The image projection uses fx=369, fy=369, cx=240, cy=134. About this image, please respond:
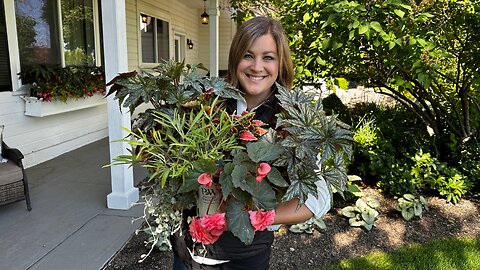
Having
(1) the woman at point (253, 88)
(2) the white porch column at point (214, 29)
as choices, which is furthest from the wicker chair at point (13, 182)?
(2) the white porch column at point (214, 29)

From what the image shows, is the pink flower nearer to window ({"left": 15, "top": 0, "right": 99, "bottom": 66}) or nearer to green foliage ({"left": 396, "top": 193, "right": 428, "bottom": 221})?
green foliage ({"left": 396, "top": 193, "right": 428, "bottom": 221})

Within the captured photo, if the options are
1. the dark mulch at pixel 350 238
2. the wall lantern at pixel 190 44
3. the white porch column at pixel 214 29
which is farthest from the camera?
the wall lantern at pixel 190 44

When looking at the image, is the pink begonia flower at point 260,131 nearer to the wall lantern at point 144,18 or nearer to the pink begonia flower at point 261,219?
the pink begonia flower at point 261,219

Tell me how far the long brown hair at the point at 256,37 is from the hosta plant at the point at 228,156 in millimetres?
187

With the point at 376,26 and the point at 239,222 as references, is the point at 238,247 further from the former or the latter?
the point at 376,26

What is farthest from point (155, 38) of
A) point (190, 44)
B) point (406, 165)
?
point (406, 165)

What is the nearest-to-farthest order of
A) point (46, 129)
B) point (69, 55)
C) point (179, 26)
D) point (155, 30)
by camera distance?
point (46, 129)
point (69, 55)
point (155, 30)
point (179, 26)

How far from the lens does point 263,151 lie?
90cm

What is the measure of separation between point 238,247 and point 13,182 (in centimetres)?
265

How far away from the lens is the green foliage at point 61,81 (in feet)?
13.9

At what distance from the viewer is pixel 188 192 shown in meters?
0.99

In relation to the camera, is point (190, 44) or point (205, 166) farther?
point (190, 44)

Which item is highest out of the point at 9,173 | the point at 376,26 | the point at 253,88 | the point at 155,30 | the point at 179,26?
the point at 179,26

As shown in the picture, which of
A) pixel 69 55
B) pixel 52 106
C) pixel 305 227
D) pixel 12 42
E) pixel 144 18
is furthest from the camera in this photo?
pixel 144 18
